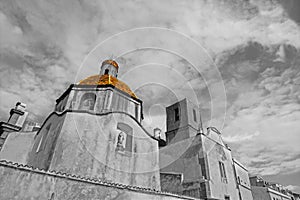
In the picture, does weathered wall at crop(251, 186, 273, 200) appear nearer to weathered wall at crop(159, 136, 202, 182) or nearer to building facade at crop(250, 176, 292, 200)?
building facade at crop(250, 176, 292, 200)

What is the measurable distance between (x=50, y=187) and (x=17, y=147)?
12964 millimetres

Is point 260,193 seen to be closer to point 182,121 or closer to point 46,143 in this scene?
point 182,121

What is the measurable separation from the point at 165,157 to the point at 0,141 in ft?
56.4

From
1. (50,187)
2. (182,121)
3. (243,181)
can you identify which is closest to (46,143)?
(50,187)

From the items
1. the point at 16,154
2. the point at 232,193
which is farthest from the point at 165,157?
the point at 16,154

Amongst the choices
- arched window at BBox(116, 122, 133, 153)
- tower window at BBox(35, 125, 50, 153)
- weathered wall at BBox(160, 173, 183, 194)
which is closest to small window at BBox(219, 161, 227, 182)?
weathered wall at BBox(160, 173, 183, 194)

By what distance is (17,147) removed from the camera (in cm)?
1652

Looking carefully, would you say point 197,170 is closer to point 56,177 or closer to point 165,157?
point 165,157

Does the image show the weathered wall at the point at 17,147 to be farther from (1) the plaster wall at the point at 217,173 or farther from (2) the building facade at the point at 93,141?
(1) the plaster wall at the point at 217,173

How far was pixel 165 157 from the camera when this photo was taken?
68.4 ft

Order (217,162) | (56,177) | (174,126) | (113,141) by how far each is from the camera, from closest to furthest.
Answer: (56,177) → (113,141) → (217,162) → (174,126)

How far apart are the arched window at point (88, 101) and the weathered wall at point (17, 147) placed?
568 cm

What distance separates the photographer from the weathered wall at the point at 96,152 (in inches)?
482

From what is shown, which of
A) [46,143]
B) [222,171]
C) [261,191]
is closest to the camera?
[46,143]
